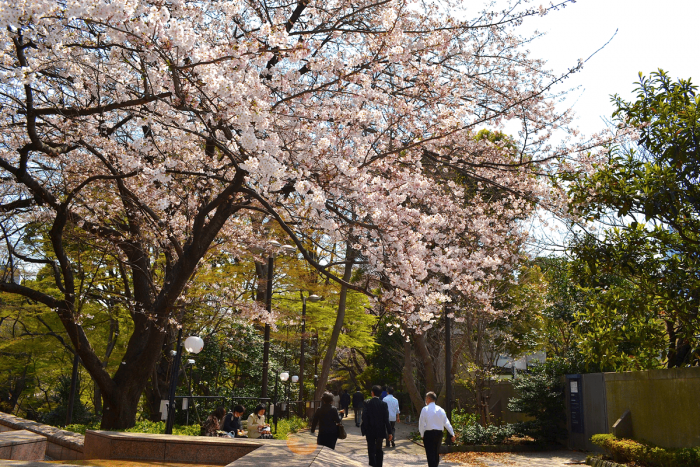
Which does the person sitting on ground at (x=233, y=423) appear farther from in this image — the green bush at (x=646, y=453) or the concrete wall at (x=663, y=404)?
the concrete wall at (x=663, y=404)

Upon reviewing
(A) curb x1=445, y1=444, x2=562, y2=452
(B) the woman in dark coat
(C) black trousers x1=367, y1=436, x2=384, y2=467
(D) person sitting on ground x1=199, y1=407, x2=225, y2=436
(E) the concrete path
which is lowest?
(E) the concrete path

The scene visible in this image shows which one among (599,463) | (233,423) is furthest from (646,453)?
(233,423)

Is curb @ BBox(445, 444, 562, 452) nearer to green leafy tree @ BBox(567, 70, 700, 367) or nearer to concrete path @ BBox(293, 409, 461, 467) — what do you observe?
concrete path @ BBox(293, 409, 461, 467)

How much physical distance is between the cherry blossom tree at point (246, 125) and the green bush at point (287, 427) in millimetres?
6795

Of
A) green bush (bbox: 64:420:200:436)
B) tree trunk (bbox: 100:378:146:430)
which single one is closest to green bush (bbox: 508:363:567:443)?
green bush (bbox: 64:420:200:436)

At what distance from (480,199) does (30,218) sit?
12.1 meters

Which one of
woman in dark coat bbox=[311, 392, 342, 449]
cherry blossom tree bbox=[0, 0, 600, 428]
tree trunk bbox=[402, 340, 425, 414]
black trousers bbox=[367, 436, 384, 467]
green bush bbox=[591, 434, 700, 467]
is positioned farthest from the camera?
tree trunk bbox=[402, 340, 425, 414]

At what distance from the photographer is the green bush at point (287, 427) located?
650 inches

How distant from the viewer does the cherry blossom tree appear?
647 cm

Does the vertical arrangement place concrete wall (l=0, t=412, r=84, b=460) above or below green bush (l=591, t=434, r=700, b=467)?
below

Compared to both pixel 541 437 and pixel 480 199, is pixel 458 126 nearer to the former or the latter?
pixel 480 199

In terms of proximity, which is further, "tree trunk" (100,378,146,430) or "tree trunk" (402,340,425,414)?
"tree trunk" (402,340,425,414)

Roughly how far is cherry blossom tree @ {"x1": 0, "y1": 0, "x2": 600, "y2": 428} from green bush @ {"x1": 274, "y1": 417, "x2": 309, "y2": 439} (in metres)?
6.79

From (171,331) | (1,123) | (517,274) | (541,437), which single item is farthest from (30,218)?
(517,274)
